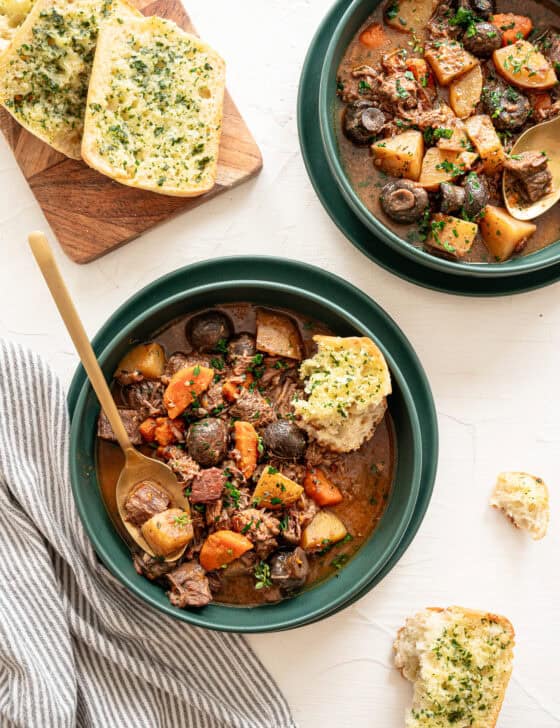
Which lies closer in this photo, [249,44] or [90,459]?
[90,459]

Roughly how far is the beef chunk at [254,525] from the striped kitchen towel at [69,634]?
24.2 inches

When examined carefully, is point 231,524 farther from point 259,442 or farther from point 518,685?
point 518,685

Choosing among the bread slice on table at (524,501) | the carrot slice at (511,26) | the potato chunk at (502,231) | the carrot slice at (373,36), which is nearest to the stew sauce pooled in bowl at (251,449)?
the bread slice on table at (524,501)

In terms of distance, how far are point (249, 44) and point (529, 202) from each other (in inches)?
64.9

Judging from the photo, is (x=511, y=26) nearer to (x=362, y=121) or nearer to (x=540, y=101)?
(x=540, y=101)

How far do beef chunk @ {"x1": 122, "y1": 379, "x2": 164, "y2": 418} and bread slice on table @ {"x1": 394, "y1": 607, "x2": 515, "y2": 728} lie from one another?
1687mm

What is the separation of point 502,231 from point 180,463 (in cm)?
194

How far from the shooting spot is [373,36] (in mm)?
3754

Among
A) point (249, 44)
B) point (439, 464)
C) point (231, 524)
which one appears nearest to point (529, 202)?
point (439, 464)

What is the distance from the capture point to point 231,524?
138 inches

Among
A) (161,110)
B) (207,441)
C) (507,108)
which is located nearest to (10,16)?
(161,110)

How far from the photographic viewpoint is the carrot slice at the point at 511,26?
3.76m

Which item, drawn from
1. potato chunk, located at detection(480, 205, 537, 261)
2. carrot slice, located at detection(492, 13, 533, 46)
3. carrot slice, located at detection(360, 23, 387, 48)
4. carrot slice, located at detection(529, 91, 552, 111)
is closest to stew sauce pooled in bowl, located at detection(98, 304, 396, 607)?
potato chunk, located at detection(480, 205, 537, 261)

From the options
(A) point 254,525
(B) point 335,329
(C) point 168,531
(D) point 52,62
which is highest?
(D) point 52,62
